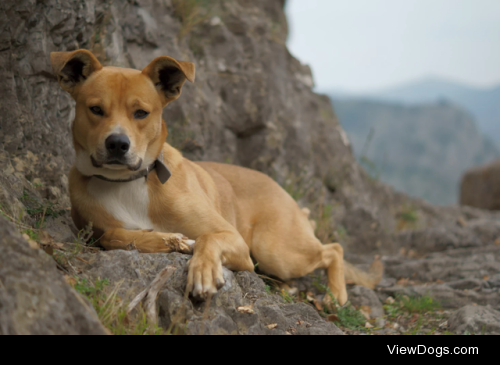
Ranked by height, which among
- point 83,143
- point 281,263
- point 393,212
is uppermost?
point 83,143

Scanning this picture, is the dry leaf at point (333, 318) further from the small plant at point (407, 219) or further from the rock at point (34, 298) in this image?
the small plant at point (407, 219)

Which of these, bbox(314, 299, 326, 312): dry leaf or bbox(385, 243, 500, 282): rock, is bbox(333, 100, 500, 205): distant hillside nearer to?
bbox(385, 243, 500, 282): rock

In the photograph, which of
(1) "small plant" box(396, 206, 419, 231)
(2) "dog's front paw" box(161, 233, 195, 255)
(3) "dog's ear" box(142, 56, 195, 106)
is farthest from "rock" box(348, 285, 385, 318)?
(1) "small plant" box(396, 206, 419, 231)

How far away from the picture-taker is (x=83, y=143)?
339 cm

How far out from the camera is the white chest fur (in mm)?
3486

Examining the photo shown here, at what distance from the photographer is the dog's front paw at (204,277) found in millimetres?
2775

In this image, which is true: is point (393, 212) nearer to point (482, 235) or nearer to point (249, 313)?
point (482, 235)

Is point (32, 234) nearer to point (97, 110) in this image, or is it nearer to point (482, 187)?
point (97, 110)

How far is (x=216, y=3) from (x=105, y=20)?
3210mm

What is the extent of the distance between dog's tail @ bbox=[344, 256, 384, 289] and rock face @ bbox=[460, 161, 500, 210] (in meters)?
11.0

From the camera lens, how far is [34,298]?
212 cm
